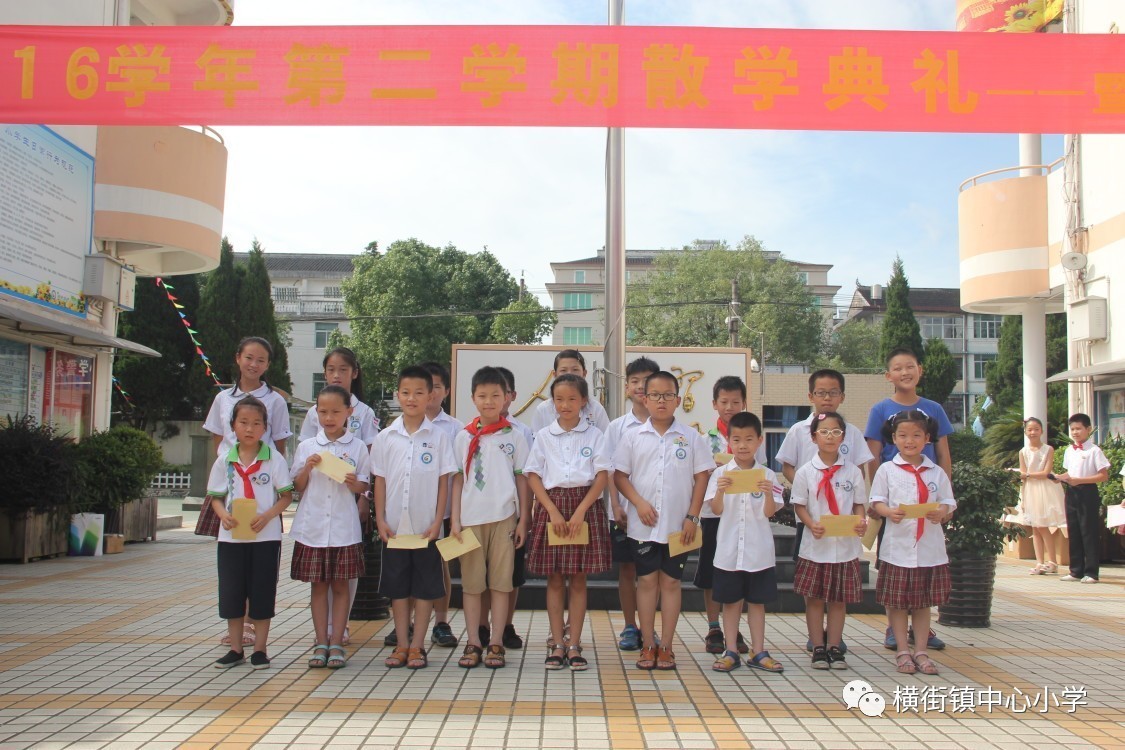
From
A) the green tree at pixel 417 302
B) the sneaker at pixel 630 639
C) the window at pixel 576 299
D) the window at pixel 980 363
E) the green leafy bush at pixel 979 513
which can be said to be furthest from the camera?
the window at pixel 576 299

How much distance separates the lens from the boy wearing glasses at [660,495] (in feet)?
16.3

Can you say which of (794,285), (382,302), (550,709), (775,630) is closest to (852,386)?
(794,285)

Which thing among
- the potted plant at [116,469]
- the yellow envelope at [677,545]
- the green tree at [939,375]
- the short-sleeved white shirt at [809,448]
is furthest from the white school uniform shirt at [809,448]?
the green tree at [939,375]

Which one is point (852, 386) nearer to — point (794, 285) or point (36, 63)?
point (794, 285)

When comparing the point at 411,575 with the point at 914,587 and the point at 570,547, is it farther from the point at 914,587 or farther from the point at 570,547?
the point at 914,587

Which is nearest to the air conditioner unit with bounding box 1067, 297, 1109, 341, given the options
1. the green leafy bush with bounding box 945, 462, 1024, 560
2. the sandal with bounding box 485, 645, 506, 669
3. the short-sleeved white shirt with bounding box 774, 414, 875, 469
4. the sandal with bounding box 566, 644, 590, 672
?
the green leafy bush with bounding box 945, 462, 1024, 560

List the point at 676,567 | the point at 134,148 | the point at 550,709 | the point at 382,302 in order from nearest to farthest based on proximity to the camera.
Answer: the point at 550,709 → the point at 676,567 → the point at 134,148 → the point at 382,302

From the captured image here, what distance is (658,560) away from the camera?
5.00 meters

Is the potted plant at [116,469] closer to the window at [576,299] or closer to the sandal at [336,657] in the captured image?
the sandal at [336,657]

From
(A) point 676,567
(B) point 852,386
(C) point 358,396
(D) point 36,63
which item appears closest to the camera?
(A) point 676,567

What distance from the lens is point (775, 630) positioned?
6156mm

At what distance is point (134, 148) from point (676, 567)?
33.5ft

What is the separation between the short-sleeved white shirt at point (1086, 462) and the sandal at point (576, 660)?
250 inches

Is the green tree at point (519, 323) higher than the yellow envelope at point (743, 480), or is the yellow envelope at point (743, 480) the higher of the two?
the green tree at point (519, 323)
